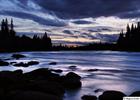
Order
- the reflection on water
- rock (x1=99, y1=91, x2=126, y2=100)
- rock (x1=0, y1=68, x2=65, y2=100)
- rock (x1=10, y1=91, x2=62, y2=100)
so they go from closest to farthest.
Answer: rock (x1=10, y1=91, x2=62, y2=100)
rock (x1=0, y1=68, x2=65, y2=100)
rock (x1=99, y1=91, x2=126, y2=100)
the reflection on water

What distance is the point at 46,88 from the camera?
869 inches

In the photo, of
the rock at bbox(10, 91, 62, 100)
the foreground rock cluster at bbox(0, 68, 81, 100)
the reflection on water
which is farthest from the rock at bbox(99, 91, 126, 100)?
the rock at bbox(10, 91, 62, 100)

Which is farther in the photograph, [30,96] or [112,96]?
[112,96]

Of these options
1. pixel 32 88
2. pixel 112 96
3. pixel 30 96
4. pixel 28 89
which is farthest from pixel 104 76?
pixel 30 96

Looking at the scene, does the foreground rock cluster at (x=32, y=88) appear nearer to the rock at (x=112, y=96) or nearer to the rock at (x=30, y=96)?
the rock at (x=30, y=96)

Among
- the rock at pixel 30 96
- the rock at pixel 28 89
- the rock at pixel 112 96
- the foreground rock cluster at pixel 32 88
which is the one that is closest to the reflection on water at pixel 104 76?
the foreground rock cluster at pixel 32 88

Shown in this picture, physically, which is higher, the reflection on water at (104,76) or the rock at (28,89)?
the rock at (28,89)

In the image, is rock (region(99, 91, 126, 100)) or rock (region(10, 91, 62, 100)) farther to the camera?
rock (region(99, 91, 126, 100))

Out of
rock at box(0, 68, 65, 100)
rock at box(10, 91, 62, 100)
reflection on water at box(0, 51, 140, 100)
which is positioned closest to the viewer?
rock at box(10, 91, 62, 100)

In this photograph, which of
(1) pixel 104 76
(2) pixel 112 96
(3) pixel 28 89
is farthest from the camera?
(1) pixel 104 76

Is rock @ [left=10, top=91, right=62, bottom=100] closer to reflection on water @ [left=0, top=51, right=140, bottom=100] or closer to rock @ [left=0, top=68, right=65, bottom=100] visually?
rock @ [left=0, top=68, right=65, bottom=100]

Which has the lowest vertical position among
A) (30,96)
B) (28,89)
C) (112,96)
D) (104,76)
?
(104,76)

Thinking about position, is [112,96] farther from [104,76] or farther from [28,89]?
[104,76]

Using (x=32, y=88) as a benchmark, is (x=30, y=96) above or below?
above
